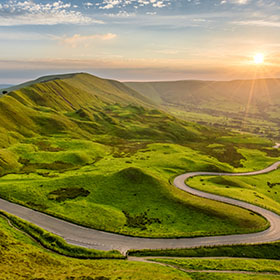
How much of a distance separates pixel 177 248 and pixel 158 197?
1074 inches

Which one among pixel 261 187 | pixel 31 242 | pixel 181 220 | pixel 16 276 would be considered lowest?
pixel 261 187

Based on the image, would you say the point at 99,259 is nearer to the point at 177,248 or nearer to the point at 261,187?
the point at 177,248

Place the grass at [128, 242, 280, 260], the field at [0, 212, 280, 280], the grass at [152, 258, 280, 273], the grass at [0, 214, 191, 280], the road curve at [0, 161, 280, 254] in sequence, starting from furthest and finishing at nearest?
1. the road curve at [0, 161, 280, 254]
2. the grass at [128, 242, 280, 260]
3. the grass at [152, 258, 280, 273]
4. the field at [0, 212, 280, 280]
5. the grass at [0, 214, 191, 280]

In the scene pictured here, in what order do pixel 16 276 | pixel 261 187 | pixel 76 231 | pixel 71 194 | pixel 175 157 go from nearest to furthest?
pixel 16 276, pixel 76 231, pixel 71 194, pixel 261 187, pixel 175 157

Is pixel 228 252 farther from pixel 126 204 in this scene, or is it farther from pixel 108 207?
pixel 108 207

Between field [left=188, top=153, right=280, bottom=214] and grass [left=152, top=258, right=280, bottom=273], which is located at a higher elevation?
grass [left=152, top=258, right=280, bottom=273]

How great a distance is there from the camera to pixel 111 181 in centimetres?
8919

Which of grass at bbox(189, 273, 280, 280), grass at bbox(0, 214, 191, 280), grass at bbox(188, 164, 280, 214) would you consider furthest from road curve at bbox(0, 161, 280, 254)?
grass at bbox(188, 164, 280, 214)

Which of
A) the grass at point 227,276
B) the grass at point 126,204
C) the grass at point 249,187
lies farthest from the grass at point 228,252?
the grass at point 249,187

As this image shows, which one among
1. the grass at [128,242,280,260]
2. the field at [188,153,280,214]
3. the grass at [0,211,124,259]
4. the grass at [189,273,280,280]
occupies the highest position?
the grass at [0,211,124,259]

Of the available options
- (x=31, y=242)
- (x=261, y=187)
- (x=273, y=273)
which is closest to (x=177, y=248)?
(x=273, y=273)

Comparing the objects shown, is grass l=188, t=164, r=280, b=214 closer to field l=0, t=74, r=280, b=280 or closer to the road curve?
field l=0, t=74, r=280, b=280

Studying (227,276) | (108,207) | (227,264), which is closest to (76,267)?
(227,276)

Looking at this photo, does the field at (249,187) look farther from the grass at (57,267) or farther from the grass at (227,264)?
the grass at (57,267)
